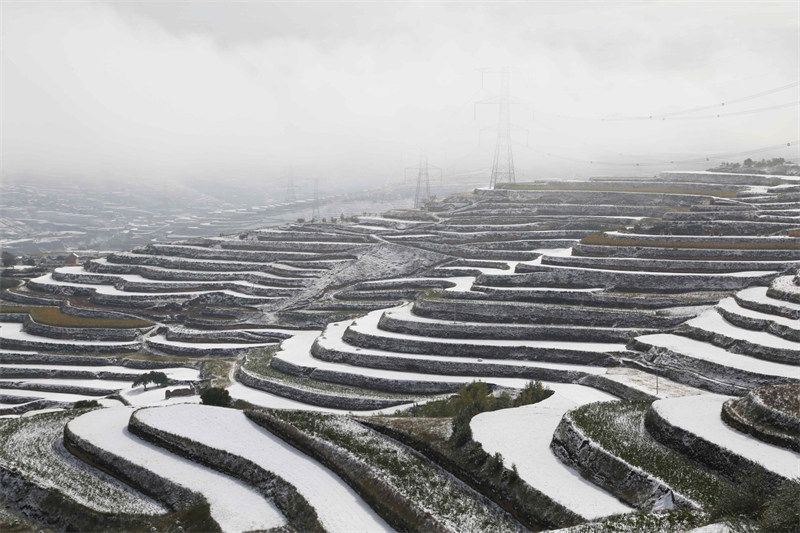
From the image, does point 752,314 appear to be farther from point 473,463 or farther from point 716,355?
point 473,463

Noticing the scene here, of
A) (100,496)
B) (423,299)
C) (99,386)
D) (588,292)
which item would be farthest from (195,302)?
(100,496)

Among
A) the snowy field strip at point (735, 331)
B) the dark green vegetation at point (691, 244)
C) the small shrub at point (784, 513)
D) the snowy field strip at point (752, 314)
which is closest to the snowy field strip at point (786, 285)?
the snowy field strip at point (752, 314)

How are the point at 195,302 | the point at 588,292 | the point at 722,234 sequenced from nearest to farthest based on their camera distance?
the point at 588,292 → the point at 722,234 → the point at 195,302

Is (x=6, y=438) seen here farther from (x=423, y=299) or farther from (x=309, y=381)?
(x=423, y=299)

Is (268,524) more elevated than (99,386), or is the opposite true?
(268,524)

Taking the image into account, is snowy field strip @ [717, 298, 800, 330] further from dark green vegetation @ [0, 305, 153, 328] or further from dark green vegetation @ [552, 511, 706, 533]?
dark green vegetation @ [0, 305, 153, 328]

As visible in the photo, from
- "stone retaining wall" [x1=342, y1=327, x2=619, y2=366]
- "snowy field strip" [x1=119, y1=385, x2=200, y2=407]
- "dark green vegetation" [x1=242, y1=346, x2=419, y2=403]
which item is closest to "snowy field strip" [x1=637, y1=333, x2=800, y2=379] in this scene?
"stone retaining wall" [x1=342, y1=327, x2=619, y2=366]
